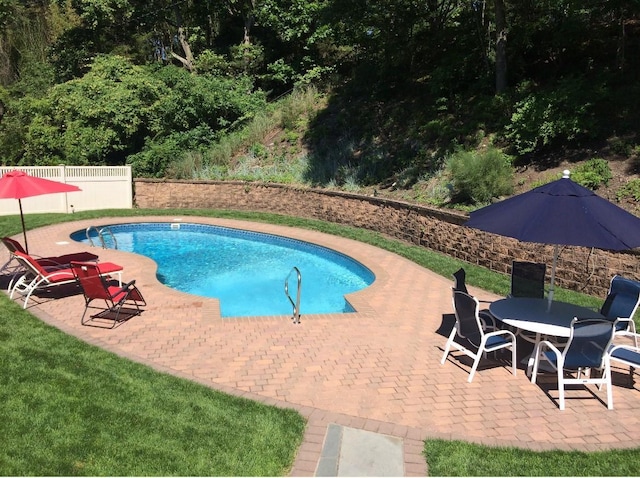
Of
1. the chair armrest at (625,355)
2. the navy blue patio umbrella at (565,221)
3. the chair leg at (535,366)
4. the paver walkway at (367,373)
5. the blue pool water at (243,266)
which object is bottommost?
the blue pool water at (243,266)

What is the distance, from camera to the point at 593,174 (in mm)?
12047

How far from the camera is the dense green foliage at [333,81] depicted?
50.1 ft

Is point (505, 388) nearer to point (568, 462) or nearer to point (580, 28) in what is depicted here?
point (568, 462)

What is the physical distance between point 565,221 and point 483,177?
7826 mm

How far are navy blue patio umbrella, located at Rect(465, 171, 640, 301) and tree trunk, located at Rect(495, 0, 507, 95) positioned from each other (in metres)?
11.6

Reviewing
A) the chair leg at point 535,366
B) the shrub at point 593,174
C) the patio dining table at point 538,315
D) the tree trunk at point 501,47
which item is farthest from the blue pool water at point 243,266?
the tree trunk at point 501,47

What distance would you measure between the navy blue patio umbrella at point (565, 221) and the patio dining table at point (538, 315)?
4.10 ft

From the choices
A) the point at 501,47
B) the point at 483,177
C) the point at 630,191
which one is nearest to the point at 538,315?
the point at 630,191

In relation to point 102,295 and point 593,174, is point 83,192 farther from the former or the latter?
point 593,174

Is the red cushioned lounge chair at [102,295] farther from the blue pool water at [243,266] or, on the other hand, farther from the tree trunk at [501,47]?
the tree trunk at [501,47]

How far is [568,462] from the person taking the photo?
185 inches

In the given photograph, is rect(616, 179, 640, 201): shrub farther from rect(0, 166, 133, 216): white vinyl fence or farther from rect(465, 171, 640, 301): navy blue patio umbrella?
rect(0, 166, 133, 216): white vinyl fence

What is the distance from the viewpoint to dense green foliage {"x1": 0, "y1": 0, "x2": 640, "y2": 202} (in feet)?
50.1

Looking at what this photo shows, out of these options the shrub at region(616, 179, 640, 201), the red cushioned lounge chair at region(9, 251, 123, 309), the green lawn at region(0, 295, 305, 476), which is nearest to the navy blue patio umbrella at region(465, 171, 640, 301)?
the green lawn at region(0, 295, 305, 476)
